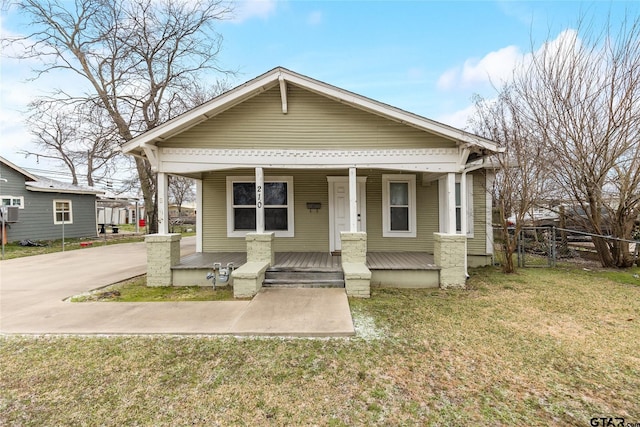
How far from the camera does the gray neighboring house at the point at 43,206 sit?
13.7 m

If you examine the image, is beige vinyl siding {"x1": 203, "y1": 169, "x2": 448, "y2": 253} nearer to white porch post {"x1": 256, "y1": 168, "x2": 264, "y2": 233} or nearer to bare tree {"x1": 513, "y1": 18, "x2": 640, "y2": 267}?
white porch post {"x1": 256, "y1": 168, "x2": 264, "y2": 233}

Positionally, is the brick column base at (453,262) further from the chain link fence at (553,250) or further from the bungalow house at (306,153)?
the chain link fence at (553,250)

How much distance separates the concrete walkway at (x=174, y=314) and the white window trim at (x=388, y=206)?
3.20 metres

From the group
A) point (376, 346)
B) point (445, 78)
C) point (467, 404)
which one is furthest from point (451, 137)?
point (445, 78)

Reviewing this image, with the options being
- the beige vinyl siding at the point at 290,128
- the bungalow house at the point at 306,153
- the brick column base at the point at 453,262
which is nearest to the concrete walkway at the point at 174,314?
the bungalow house at the point at 306,153

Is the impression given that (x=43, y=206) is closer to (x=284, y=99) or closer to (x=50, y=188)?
(x=50, y=188)

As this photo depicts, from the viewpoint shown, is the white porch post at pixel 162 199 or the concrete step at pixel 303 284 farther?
the white porch post at pixel 162 199

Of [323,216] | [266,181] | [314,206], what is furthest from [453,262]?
[266,181]

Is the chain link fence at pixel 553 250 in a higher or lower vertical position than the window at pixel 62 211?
lower

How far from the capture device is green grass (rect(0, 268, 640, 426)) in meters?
2.33

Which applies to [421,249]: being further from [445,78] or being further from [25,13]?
[25,13]

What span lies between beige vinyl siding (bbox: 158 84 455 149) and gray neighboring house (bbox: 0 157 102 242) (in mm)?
11295

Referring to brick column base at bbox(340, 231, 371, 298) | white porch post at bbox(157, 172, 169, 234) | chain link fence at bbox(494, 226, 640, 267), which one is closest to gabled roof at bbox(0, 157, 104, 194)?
white porch post at bbox(157, 172, 169, 234)

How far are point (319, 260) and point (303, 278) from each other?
3.38 feet
